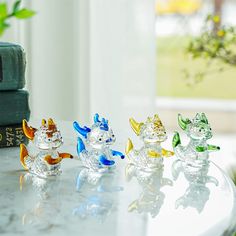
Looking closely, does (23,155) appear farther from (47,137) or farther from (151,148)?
(151,148)

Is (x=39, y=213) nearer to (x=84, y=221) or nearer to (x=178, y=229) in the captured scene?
(x=84, y=221)

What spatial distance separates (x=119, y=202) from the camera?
81 centimetres

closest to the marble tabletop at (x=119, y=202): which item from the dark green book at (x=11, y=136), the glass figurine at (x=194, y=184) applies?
the glass figurine at (x=194, y=184)

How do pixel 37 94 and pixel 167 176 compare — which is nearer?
pixel 167 176

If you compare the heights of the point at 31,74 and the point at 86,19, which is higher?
the point at 86,19

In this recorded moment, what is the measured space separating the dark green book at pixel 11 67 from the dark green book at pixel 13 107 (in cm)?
1

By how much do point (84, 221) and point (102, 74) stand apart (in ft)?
3.62

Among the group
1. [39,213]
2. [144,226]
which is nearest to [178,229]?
[144,226]

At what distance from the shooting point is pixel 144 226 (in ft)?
2.39

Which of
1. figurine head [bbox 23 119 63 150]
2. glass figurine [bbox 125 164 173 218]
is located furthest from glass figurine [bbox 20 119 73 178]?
glass figurine [bbox 125 164 173 218]

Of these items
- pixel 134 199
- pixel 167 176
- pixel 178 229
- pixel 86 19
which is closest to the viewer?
pixel 178 229

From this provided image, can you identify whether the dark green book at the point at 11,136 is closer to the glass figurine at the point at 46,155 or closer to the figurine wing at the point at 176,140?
the glass figurine at the point at 46,155

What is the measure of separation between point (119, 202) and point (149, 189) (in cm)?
7

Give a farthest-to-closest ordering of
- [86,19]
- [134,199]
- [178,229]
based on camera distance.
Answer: [86,19] < [134,199] < [178,229]
